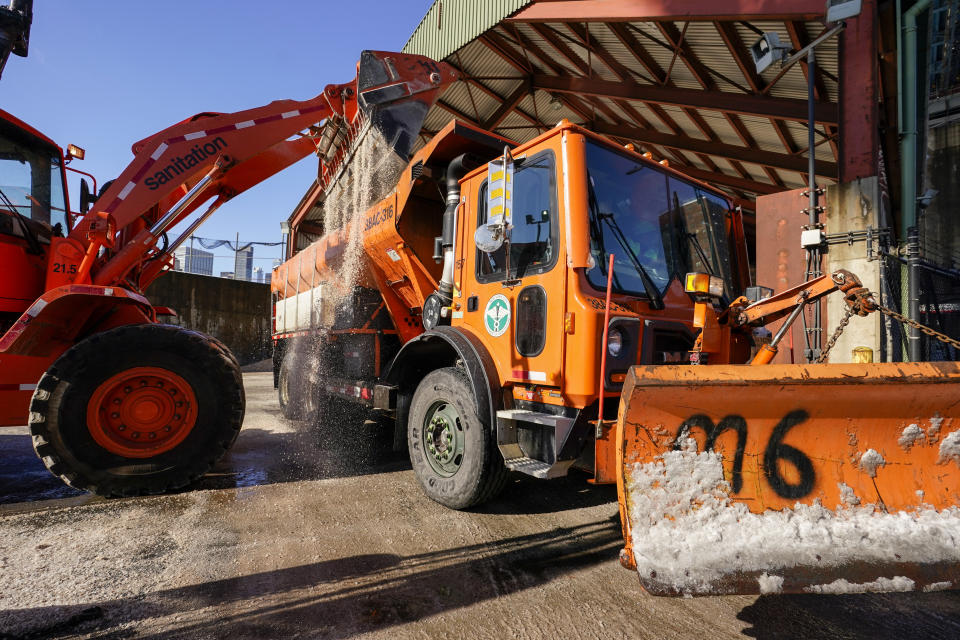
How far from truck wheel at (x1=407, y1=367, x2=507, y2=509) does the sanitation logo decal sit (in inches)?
16.2

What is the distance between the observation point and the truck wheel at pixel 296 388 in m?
6.59

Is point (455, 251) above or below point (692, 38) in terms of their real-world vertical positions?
below

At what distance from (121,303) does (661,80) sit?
9.61 meters

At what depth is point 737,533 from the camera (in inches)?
80.6

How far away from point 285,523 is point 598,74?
10068 mm

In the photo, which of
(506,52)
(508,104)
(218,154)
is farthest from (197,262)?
(218,154)

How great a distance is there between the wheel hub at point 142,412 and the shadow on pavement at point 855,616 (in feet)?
13.3

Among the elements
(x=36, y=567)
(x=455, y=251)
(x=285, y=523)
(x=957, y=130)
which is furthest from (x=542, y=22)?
(x=957, y=130)

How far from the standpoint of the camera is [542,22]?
7727 millimetres

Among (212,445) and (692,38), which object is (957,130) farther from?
(212,445)

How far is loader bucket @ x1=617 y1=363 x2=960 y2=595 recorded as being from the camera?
199 centimetres

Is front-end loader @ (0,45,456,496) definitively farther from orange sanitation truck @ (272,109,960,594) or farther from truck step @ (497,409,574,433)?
truck step @ (497,409,574,433)

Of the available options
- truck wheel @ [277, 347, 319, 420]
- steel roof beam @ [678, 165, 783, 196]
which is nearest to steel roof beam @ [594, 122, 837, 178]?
steel roof beam @ [678, 165, 783, 196]

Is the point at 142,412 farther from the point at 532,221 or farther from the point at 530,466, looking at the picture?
the point at 532,221
